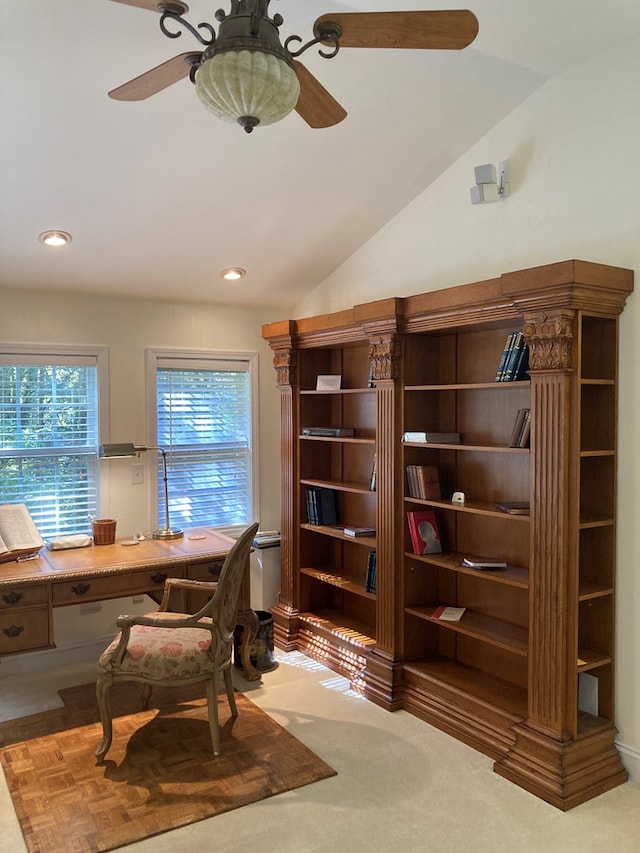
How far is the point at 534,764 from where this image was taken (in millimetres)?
2742

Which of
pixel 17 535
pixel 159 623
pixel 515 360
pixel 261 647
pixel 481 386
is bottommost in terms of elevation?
pixel 261 647

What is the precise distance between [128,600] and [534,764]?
8.58 feet

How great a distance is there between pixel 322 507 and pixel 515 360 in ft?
5.80

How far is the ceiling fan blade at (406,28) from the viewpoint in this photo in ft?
5.49

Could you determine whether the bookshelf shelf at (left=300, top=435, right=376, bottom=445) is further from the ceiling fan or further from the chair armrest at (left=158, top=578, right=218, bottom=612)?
the ceiling fan

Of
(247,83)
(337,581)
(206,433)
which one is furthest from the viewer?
(206,433)

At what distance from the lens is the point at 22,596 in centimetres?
320

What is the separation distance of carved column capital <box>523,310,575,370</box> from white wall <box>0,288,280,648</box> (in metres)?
2.45

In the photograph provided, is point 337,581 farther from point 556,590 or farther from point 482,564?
point 556,590

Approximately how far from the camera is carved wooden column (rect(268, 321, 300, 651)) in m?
4.32

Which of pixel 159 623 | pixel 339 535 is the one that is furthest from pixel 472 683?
pixel 159 623

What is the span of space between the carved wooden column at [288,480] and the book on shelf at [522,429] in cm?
169

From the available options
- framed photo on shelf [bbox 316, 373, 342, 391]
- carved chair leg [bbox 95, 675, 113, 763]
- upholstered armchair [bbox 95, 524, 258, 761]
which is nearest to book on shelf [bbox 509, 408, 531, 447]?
upholstered armchair [bbox 95, 524, 258, 761]

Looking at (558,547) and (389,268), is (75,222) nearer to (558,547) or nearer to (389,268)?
(389,268)
